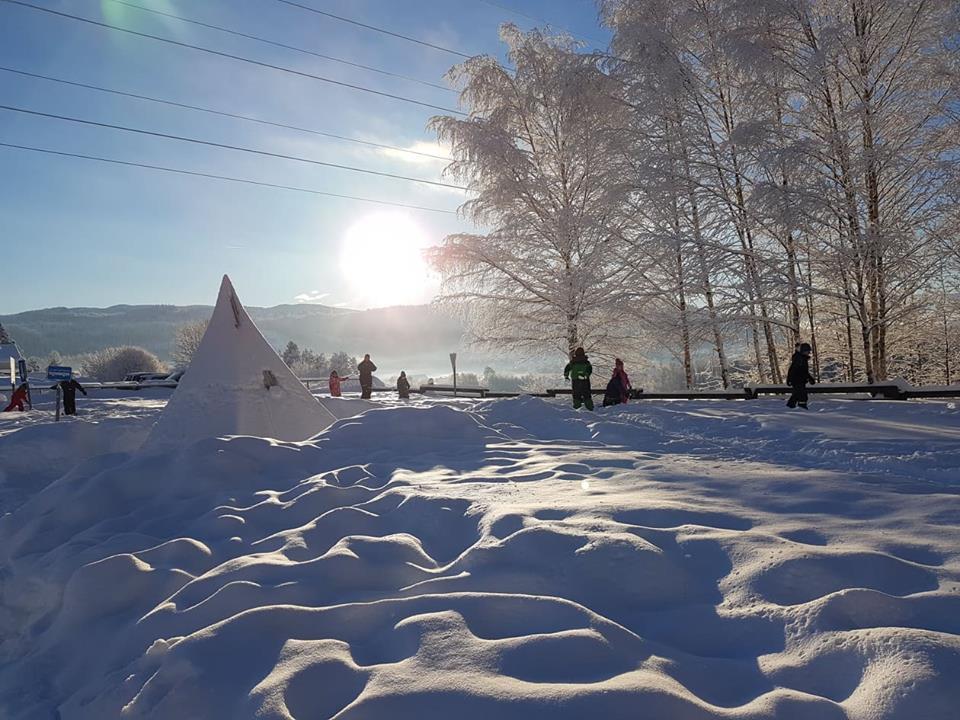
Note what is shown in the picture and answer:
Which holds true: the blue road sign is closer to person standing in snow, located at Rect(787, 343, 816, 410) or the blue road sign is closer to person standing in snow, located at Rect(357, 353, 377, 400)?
person standing in snow, located at Rect(357, 353, 377, 400)

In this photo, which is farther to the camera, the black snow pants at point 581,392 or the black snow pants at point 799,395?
the black snow pants at point 581,392

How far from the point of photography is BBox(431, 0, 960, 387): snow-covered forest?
11.7 m

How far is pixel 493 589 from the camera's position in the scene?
2629mm

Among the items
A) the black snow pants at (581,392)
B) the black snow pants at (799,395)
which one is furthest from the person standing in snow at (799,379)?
the black snow pants at (581,392)

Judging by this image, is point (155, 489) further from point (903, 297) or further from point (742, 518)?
point (903, 297)

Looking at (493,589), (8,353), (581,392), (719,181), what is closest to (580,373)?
(581,392)

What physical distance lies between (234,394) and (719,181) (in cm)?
1235

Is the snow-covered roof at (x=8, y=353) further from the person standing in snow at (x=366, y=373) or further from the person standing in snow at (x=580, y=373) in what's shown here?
the person standing in snow at (x=580, y=373)

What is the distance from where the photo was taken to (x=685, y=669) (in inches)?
77.9

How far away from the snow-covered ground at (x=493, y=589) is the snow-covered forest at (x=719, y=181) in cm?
844

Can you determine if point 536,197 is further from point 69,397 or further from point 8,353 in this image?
point 8,353

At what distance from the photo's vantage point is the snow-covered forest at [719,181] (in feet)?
38.5

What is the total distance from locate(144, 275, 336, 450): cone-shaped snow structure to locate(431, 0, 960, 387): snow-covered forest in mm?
8488

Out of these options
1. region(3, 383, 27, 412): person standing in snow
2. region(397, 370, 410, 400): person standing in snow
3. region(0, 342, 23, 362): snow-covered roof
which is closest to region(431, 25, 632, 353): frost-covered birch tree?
region(397, 370, 410, 400): person standing in snow
